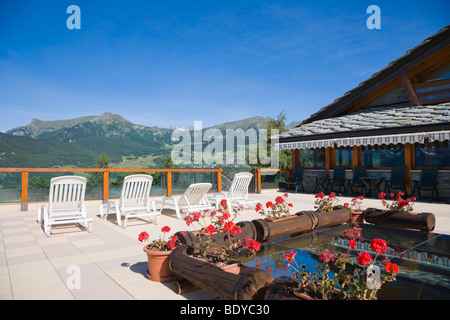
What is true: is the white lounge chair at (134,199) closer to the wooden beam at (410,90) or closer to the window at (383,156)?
the window at (383,156)

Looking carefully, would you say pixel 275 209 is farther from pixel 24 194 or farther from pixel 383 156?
pixel 383 156

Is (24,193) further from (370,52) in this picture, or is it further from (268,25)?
(370,52)

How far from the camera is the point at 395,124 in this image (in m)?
9.92

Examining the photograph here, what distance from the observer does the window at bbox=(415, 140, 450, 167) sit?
10.2 m

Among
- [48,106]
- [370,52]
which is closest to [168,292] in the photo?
[370,52]

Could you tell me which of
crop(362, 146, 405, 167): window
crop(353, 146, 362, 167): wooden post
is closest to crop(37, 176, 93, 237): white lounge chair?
crop(353, 146, 362, 167): wooden post

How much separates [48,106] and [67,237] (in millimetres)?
98060

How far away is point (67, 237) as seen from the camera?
5168 mm

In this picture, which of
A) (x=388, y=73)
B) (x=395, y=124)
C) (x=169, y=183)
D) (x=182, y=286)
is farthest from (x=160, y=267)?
(x=388, y=73)

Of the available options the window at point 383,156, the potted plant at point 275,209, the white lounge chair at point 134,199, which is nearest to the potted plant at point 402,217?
the potted plant at point 275,209

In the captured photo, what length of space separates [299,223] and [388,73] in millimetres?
10076

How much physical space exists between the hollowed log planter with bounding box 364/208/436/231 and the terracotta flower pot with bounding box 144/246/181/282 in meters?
4.18

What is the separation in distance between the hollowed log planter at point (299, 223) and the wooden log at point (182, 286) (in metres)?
1.82

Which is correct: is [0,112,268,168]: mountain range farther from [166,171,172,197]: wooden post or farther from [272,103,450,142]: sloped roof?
[272,103,450,142]: sloped roof
